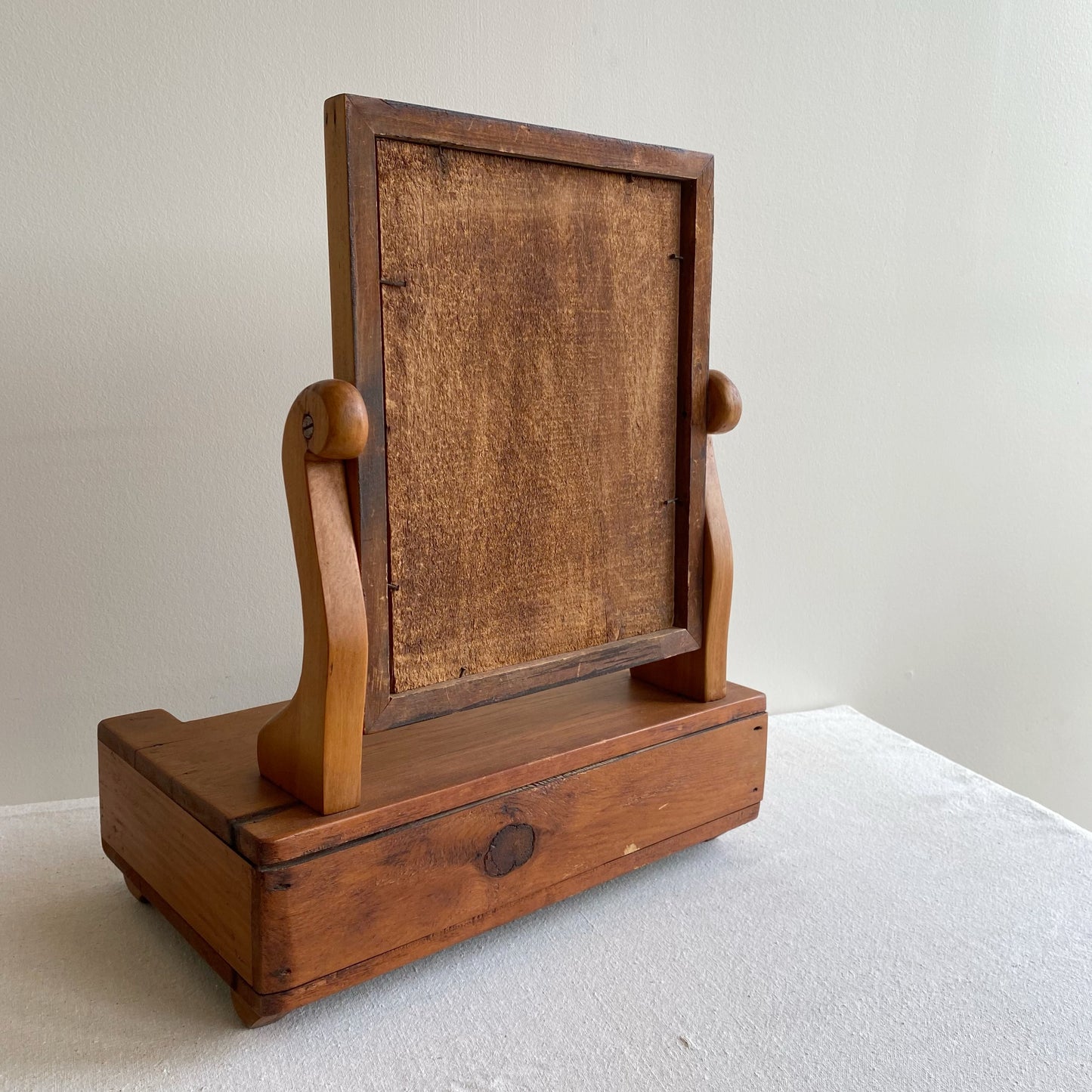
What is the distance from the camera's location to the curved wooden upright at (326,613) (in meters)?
0.66

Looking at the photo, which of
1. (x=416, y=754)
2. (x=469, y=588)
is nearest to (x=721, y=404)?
(x=469, y=588)

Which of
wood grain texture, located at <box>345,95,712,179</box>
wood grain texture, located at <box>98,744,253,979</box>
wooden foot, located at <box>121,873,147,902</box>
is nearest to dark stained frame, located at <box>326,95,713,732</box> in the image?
wood grain texture, located at <box>345,95,712,179</box>

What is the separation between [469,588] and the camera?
750 millimetres

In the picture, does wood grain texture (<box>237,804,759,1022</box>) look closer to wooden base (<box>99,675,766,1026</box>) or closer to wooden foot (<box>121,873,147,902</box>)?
wooden base (<box>99,675,766,1026</box>)

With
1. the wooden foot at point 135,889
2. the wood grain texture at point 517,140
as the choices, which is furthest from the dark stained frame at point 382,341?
the wooden foot at point 135,889

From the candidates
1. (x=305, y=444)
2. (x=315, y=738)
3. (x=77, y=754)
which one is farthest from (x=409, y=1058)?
(x=77, y=754)

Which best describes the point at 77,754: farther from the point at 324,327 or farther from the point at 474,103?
the point at 474,103

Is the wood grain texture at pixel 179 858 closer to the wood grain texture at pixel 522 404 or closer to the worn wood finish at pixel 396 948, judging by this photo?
the worn wood finish at pixel 396 948

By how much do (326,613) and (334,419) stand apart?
0.42 ft

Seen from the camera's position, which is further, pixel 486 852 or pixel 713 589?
pixel 713 589

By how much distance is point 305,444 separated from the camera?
25.7 inches

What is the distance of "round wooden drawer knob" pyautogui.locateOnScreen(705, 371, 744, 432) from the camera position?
0.85 metres

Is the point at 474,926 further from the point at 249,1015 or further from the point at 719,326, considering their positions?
the point at 719,326

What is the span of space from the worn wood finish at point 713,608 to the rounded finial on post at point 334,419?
35cm
